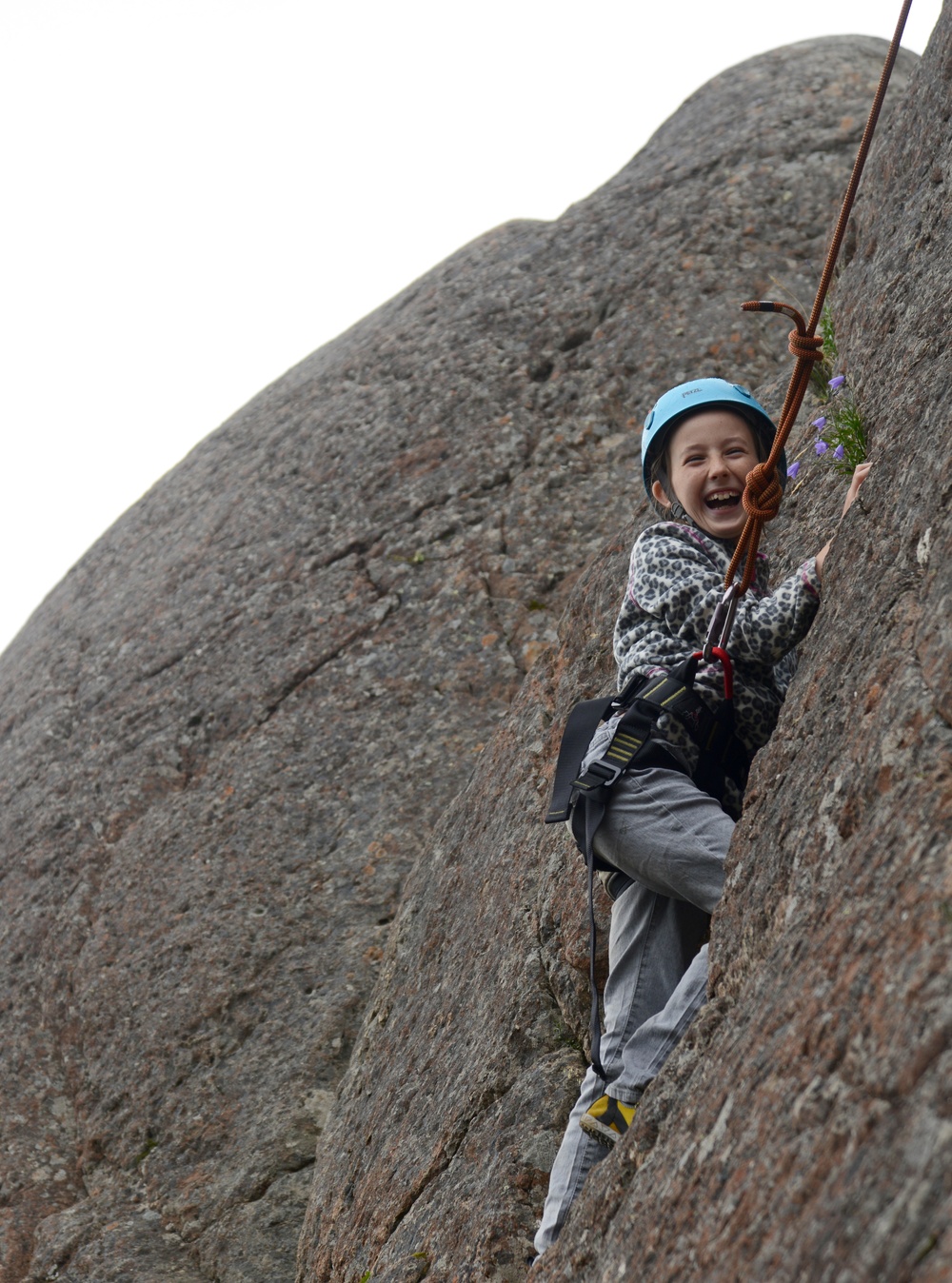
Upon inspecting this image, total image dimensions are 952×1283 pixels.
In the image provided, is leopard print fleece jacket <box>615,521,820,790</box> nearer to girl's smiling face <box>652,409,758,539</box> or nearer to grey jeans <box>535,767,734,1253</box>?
girl's smiling face <box>652,409,758,539</box>

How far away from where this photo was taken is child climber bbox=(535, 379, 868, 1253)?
452cm

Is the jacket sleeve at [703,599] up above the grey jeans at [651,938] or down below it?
above

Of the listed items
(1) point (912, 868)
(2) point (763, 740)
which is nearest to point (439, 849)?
(2) point (763, 740)

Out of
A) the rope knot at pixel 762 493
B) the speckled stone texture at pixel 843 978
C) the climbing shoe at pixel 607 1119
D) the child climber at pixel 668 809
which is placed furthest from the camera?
the rope knot at pixel 762 493

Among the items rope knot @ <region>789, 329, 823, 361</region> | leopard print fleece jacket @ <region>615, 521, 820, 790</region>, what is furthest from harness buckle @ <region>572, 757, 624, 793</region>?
rope knot @ <region>789, 329, 823, 361</region>

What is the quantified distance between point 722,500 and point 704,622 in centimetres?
77

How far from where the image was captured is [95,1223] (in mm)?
8750

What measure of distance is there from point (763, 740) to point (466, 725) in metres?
5.88

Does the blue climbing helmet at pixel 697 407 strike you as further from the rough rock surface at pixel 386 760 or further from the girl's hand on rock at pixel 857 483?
the girl's hand on rock at pixel 857 483

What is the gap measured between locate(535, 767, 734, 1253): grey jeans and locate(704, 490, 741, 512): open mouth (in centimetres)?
135

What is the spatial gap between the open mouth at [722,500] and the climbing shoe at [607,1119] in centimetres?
256

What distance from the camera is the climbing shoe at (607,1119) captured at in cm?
441

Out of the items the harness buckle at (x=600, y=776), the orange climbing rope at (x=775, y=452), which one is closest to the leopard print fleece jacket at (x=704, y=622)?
the orange climbing rope at (x=775, y=452)

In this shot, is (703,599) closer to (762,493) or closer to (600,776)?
(762,493)
